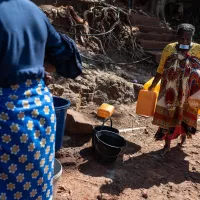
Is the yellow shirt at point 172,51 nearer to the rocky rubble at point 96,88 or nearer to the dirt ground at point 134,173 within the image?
the dirt ground at point 134,173

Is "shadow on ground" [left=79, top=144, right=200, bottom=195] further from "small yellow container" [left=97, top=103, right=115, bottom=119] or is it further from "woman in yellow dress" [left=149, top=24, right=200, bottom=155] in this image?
"small yellow container" [left=97, top=103, right=115, bottom=119]

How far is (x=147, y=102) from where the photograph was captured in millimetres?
4367

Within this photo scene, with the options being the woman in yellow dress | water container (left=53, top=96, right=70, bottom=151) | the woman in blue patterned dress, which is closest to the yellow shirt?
the woman in yellow dress

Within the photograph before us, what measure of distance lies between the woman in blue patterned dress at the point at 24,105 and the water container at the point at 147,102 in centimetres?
270

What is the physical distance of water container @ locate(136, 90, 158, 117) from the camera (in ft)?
14.2

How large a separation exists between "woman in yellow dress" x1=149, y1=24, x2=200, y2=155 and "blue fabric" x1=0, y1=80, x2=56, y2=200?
2.61 m

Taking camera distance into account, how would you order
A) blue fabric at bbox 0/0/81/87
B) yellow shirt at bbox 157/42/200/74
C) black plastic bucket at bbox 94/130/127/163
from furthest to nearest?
1. yellow shirt at bbox 157/42/200/74
2. black plastic bucket at bbox 94/130/127/163
3. blue fabric at bbox 0/0/81/87

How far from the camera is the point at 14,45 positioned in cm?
154

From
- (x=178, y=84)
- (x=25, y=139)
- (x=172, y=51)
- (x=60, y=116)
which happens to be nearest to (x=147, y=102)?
(x=178, y=84)

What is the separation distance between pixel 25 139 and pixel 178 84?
2.83 meters

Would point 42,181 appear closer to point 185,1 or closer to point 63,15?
point 63,15

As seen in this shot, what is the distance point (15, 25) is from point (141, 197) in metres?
2.48

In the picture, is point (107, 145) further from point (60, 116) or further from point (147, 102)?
point (147, 102)

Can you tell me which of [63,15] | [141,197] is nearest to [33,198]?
[141,197]
